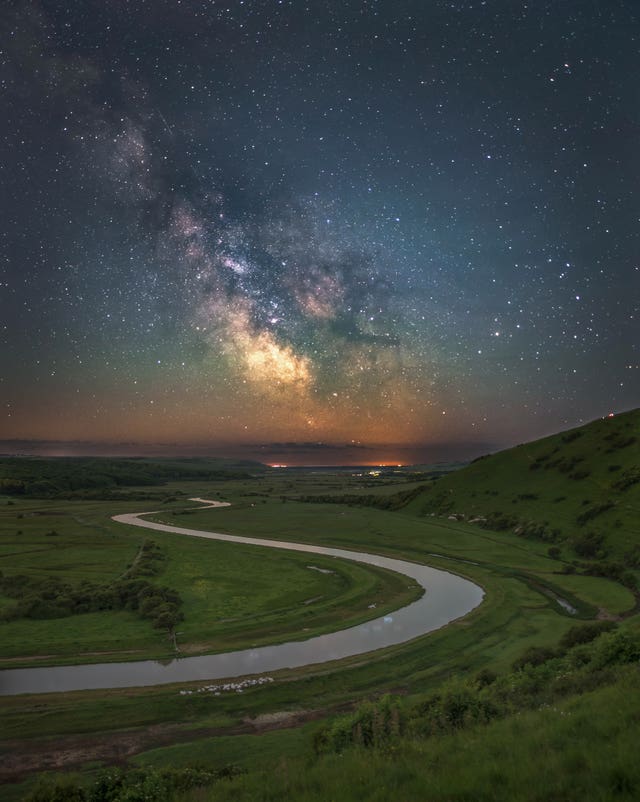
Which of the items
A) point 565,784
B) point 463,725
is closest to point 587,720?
point 565,784

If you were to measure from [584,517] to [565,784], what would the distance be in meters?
84.6

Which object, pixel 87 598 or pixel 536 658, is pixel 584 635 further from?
pixel 87 598

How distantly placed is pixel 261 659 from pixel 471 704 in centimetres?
2150

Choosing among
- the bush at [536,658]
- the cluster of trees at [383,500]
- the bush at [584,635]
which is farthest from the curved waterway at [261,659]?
the cluster of trees at [383,500]

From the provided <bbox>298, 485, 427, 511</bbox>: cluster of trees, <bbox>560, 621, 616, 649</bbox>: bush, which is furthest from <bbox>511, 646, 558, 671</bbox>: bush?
<bbox>298, 485, 427, 511</bbox>: cluster of trees

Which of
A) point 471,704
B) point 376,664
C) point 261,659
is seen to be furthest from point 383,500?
point 471,704

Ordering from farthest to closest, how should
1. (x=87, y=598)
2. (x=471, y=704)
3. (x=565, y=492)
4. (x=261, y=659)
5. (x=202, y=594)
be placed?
(x=565, y=492) → (x=202, y=594) → (x=87, y=598) → (x=261, y=659) → (x=471, y=704)

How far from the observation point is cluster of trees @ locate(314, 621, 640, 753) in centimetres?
1894

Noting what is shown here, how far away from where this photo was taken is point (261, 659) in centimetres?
3716

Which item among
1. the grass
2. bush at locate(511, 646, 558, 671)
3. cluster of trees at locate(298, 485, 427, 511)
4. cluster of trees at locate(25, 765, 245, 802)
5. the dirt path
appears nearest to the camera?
cluster of trees at locate(25, 765, 245, 802)

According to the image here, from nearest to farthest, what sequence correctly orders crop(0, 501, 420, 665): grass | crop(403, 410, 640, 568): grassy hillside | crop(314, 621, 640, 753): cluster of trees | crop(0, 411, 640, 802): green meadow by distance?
crop(0, 411, 640, 802): green meadow → crop(314, 621, 640, 753): cluster of trees → crop(0, 501, 420, 665): grass → crop(403, 410, 640, 568): grassy hillside

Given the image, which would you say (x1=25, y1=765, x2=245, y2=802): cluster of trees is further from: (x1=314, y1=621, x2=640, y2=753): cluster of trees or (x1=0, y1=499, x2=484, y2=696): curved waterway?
(x1=0, y1=499, x2=484, y2=696): curved waterway

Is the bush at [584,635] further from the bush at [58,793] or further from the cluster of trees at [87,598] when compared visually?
the cluster of trees at [87,598]

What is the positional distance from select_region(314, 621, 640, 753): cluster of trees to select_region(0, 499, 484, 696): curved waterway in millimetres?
13443
